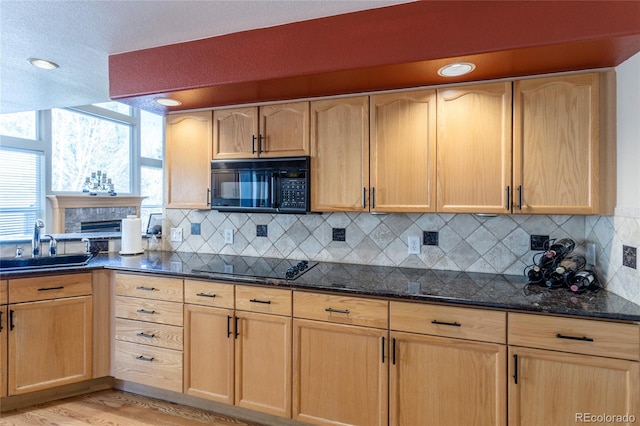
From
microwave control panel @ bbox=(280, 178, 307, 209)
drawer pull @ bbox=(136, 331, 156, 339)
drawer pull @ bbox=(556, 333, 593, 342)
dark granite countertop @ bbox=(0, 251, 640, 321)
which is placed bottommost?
drawer pull @ bbox=(136, 331, 156, 339)

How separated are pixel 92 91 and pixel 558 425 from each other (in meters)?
3.93

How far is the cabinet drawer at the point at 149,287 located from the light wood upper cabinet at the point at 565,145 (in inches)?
83.9

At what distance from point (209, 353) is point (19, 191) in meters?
4.59

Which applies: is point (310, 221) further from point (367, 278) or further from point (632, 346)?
point (632, 346)

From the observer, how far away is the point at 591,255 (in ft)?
6.63

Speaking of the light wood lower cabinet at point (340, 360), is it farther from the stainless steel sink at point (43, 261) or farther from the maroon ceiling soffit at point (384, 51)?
the stainless steel sink at point (43, 261)

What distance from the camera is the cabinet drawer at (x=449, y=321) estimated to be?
165 cm

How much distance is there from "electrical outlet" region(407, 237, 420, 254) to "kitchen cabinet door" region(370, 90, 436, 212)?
0.32 m

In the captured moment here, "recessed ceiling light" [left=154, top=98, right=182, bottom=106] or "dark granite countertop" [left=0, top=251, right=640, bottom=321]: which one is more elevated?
"recessed ceiling light" [left=154, top=98, right=182, bottom=106]

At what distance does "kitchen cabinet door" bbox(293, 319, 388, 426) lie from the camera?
185 cm

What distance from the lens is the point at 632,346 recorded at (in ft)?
4.77

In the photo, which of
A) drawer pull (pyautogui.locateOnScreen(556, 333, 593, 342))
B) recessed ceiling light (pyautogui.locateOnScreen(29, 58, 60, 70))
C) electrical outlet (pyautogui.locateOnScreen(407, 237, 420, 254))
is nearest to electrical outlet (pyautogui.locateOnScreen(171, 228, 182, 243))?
recessed ceiling light (pyautogui.locateOnScreen(29, 58, 60, 70))

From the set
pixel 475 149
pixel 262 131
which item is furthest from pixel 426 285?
pixel 262 131

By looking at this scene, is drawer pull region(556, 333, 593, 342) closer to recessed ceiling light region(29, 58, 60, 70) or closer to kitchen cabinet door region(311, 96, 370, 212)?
kitchen cabinet door region(311, 96, 370, 212)
